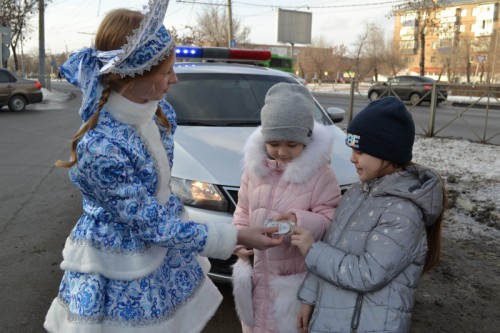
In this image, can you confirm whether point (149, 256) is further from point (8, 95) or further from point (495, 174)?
point (8, 95)

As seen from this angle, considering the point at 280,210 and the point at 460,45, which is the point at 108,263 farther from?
the point at 460,45

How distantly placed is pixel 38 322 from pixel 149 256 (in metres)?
1.96

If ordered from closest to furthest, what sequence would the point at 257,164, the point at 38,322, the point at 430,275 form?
the point at 257,164 < the point at 38,322 < the point at 430,275

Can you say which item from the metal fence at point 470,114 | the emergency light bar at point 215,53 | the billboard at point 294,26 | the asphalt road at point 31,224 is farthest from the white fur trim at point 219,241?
the billboard at point 294,26

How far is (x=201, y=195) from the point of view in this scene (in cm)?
302

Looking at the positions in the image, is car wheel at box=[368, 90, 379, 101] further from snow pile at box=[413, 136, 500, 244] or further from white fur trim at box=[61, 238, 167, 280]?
white fur trim at box=[61, 238, 167, 280]

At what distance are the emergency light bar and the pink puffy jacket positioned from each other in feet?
12.7

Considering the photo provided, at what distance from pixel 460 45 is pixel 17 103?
180 ft

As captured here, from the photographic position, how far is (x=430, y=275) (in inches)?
147

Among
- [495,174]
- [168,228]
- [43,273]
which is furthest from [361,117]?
[495,174]

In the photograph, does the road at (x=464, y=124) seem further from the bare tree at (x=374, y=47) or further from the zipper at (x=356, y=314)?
the bare tree at (x=374, y=47)

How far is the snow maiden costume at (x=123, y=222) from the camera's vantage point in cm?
138

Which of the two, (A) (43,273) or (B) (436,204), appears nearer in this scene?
(B) (436,204)

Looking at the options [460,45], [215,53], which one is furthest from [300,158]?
[460,45]
